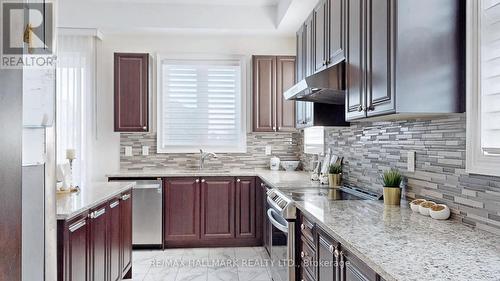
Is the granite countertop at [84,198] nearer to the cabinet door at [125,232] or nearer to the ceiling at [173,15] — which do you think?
the cabinet door at [125,232]

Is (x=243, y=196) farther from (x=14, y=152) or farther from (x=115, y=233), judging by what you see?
(x=14, y=152)

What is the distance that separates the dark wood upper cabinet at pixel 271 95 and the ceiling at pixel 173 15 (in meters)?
0.43

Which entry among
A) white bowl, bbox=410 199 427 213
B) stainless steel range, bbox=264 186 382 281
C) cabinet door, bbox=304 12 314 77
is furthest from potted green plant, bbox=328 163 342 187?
white bowl, bbox=410 199 427 213

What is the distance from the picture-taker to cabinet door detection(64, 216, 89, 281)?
1983mm

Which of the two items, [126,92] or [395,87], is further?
[126,92]

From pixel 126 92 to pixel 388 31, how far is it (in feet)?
10.9

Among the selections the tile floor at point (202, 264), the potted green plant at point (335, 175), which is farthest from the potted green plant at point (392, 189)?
the tile floor at point (202, 264)

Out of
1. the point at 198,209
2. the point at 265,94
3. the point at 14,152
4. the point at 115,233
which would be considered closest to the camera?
the point at 14,152

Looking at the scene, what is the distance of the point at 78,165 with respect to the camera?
14.8ft

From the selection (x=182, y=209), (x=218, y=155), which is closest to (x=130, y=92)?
(x=218, y=155)

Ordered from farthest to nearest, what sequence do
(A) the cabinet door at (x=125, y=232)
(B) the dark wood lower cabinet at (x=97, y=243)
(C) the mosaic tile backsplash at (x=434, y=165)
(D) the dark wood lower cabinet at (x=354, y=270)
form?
(A) the cabinet door at (x=125, y=232)
(B) the dark wood lower cabinet at (x=97, y=243)
(C) the mosaic tile backsplash at (x=434, y=165)
(D) the dark wood lower cabinet at (x=354, y=270)

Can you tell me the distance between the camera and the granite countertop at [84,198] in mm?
2014

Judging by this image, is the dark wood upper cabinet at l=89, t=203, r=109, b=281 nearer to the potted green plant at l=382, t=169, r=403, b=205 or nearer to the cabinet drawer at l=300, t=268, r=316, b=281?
the cabinet drawer at l=300, t=268, r=316, b=281

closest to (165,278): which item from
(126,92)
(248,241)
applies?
(248,241)
